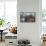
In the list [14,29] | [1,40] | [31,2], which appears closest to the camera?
[31,2]

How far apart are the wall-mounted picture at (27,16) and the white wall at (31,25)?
103 mm

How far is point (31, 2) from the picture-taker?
15.5 feet

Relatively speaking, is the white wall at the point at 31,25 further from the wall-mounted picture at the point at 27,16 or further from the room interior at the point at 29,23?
the wall-mounted picture at the point at 27,16

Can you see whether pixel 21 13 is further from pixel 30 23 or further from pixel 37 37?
pixel 37 37

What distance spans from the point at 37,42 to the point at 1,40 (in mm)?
2526

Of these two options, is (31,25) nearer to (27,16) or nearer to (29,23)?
(29,23)

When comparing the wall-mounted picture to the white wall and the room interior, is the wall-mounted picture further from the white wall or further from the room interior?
the white wall

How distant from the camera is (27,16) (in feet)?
15.7

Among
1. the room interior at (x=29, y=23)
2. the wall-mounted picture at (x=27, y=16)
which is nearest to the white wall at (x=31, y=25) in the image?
the room interior at (x=29, y=23)

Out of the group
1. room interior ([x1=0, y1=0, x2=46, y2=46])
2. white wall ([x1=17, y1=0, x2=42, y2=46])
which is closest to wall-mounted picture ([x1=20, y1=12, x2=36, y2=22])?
room interior ([x1=0, y1=0, x2=46, y2=46])

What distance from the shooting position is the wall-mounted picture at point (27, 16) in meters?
4.77

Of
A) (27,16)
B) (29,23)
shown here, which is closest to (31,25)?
(29,23)

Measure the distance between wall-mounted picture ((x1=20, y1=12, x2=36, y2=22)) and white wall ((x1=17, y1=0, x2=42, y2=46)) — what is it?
103 mm

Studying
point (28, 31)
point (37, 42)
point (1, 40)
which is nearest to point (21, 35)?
point (28, 31)
